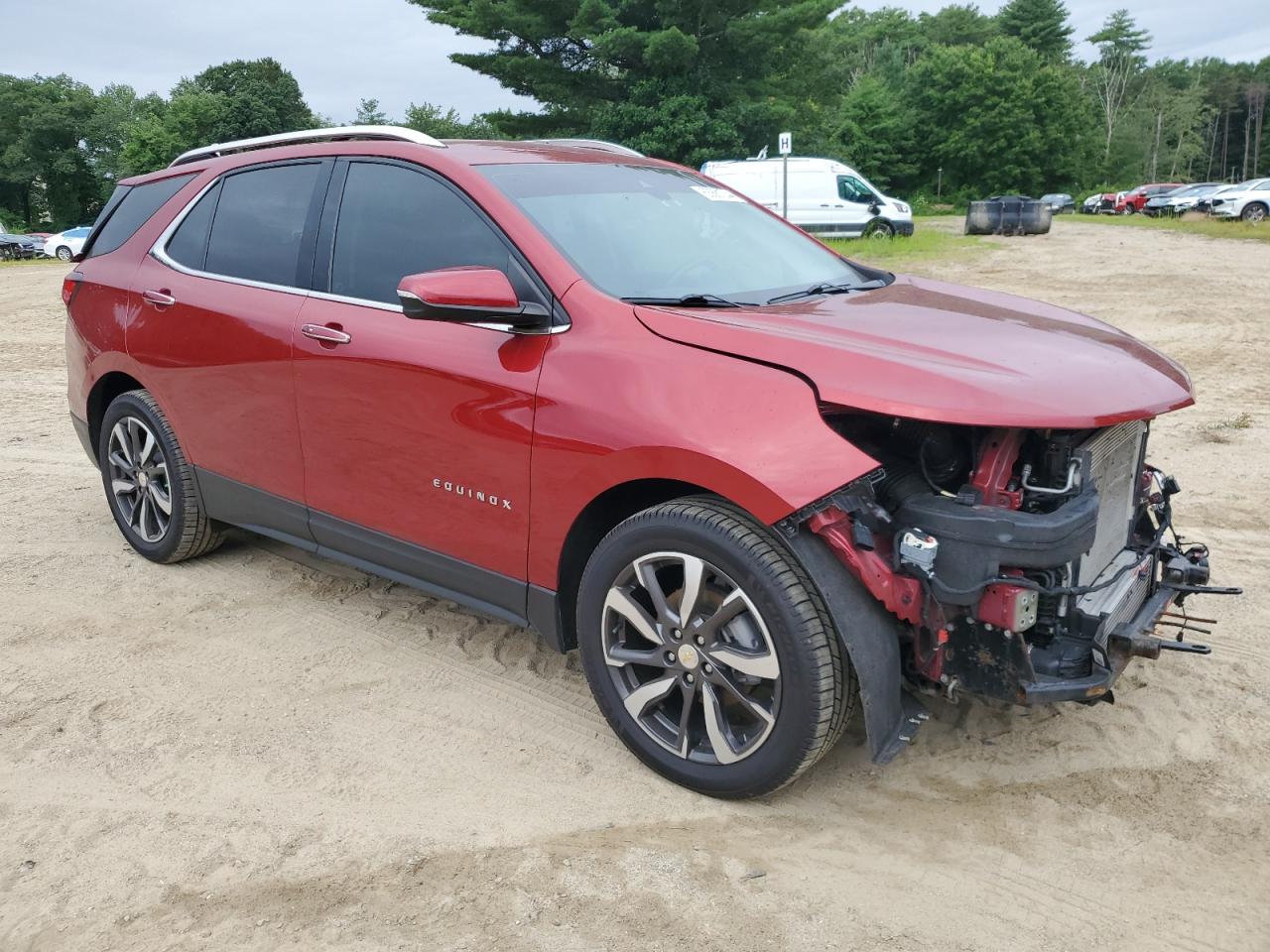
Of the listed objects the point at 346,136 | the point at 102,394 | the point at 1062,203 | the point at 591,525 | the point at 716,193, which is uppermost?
the point at 346,136

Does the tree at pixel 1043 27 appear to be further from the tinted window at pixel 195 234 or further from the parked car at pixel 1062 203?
the tinted window at pixel 195 234

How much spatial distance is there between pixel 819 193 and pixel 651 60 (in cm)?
1171

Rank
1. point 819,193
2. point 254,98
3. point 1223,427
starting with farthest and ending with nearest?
1. point 254,98
2. point 819,193
3. point 1223,427

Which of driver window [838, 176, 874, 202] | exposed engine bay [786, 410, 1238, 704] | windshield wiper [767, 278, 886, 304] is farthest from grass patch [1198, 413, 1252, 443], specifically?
driver window [838, 176, 874, 202]


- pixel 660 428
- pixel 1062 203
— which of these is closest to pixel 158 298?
pixel 660 428

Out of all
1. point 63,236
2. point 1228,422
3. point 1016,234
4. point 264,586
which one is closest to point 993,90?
point 1016,234

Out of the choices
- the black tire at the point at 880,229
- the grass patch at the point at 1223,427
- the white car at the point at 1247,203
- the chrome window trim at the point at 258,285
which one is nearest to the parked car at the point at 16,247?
the black tire at the point at 880,229

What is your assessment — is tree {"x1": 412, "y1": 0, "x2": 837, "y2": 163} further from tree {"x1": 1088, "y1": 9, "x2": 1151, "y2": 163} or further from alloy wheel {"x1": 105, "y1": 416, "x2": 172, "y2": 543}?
tree {"x1": 1088, "y1": 9, "x2": 1151, "y2": 163}

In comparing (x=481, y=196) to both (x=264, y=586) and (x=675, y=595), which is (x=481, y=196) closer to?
(x=675, y=595)

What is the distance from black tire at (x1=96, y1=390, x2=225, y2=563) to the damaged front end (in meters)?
3.14

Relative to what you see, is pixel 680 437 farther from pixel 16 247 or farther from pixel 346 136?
pixel 16 247

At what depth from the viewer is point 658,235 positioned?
3.55 metres

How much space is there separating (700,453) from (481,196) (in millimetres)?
1282

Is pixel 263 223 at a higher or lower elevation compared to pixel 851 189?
lower
